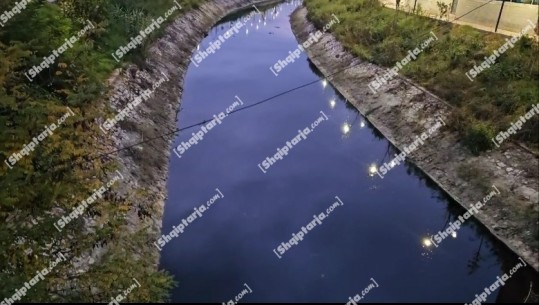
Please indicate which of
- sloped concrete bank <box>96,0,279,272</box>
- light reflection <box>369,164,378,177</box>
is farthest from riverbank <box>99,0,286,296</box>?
light reflection <box>369,164,378,177</box>

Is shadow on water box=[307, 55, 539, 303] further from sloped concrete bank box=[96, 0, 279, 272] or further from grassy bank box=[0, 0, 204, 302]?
sloped concrete bank box=[96, 0, 279, 272]

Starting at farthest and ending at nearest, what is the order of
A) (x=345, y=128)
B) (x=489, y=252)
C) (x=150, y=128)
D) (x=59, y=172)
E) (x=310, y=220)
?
(x=345, y=128), (x=150, y=128), (x=310, y=220), (x=489, y=252), (x=59, y=172)

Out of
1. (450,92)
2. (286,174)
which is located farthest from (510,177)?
(286,174)

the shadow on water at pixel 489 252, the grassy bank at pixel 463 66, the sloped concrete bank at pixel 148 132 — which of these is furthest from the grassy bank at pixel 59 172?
the grassy bank at pixel 463 66

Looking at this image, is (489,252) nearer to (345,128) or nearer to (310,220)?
(310,220)

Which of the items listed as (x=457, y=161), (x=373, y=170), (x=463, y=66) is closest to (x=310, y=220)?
(x=373, y=170)
